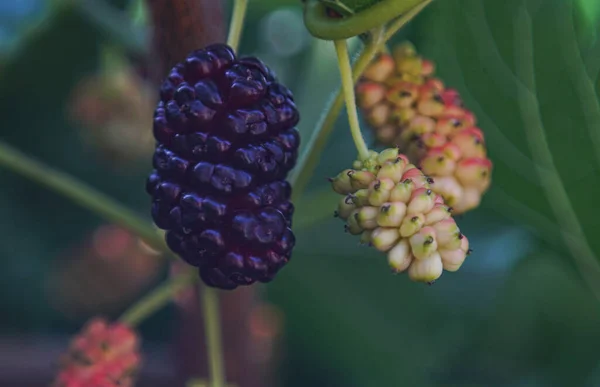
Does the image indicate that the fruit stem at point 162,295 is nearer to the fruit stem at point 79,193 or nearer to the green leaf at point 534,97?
the fruit stem at point 79,193

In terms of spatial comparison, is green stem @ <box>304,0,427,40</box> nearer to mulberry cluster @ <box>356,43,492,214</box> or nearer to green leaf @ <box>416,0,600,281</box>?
mulberry cluster @ <box>356,43,492,214</box>

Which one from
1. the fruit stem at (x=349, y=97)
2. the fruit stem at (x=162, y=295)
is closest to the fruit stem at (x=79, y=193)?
the fruit stem at (x=162, y=295)

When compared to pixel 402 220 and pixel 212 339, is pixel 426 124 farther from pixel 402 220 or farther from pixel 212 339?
pixel 212 339

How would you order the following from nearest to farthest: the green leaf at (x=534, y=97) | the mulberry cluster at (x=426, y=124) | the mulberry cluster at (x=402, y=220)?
the mulberry cluster at (x=402, y=220) < the mulberry cluster at (x=426, y=124) < the green leaf at (x=534, y=97)

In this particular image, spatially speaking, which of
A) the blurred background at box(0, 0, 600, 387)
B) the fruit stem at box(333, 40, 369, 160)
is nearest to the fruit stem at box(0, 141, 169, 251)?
the blurred background at box(0, 0, 600, 387)

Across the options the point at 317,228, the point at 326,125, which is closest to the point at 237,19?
the point at 326,125

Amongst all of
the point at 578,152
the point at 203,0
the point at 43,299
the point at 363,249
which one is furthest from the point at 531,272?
the point at 43,299
